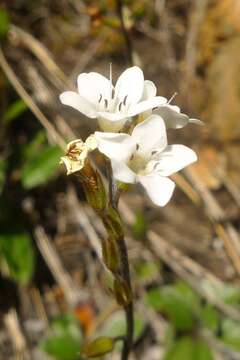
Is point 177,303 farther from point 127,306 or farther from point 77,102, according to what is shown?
point 77,102

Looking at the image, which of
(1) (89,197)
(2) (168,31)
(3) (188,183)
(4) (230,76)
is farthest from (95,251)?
(1) (89,197)

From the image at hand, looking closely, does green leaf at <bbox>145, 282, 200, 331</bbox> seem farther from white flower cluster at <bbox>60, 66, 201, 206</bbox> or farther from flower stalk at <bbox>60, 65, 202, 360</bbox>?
white flower cluster at <bbox>60, 66, 201, 206</bbox>

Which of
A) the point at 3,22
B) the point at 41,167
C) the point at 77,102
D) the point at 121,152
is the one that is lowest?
the point at 121,152

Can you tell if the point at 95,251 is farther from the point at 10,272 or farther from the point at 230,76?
the point at 230,76

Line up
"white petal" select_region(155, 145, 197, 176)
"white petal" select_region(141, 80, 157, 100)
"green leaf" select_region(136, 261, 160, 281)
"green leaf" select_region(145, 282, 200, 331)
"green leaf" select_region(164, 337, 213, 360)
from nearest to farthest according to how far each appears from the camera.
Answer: "white petal" select_region(155, 145, 197, 176), "white petal" select_region(141, 80, 157, 100), "green leaf" select_region(164, 337, 213, 360), "green leaf" select_region(145, 282, 200, 331), "green leaf" select_region(136, 261, 160, 281)

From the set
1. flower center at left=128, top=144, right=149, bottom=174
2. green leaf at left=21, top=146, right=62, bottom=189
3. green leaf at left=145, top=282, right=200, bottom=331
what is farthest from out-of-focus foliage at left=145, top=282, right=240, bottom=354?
flower center at left=128, top=144, right=149, bottom=174

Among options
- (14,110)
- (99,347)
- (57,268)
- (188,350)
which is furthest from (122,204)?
(99,347)
